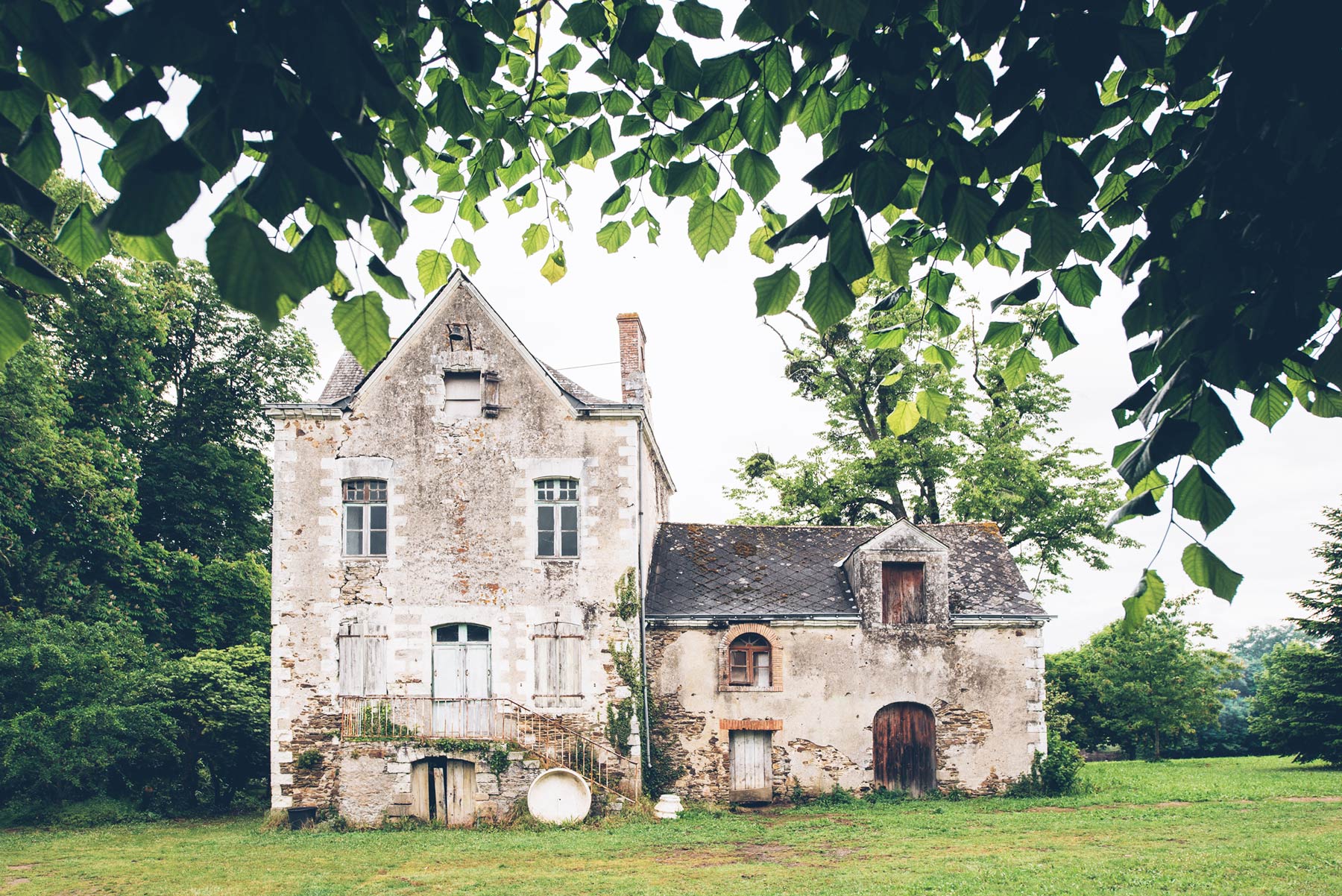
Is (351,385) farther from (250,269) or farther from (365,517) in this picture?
(250,269)

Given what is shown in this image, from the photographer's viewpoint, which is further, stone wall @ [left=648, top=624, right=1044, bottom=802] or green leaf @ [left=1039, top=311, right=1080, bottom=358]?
stone wall @ [left=648, top=624, right=1044, bottom=802]

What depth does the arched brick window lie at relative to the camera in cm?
2016

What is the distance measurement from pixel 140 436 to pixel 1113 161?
29.1 meters

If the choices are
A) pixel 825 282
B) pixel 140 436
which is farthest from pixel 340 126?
pixel 140 436

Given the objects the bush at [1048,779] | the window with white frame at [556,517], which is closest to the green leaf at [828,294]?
the window with white frame at [556,517]

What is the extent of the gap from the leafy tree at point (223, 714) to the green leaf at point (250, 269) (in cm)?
2175

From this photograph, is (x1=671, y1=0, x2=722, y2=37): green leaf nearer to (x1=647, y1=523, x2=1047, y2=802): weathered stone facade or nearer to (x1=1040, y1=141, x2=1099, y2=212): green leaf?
(x1=1040, y1=141, x2=1099, y2=212): green leaf

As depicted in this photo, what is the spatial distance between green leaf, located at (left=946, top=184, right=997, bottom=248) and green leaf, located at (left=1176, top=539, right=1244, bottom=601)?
1.15 meters

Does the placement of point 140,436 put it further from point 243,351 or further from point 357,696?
point 357,696

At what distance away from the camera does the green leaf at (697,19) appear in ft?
11.1

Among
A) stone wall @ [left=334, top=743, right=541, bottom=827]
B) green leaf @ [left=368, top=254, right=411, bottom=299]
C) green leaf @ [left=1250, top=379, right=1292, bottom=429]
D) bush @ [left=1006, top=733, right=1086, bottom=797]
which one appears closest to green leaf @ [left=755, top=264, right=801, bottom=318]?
green leaf @ [left=368, top=254, right=411, bottom=299]

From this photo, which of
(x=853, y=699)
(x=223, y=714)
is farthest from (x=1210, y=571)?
(x=223, y=714)

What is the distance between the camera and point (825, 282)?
9.22ft

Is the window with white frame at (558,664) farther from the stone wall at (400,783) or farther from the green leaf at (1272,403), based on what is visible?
the green leaf at (1272,403)
